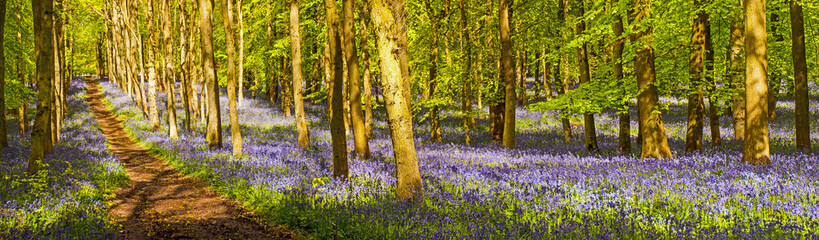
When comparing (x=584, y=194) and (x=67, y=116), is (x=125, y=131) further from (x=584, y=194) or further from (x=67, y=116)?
(x=584, y=194)

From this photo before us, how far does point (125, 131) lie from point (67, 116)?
8296 millimetres

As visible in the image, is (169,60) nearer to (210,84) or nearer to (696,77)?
(210,84)

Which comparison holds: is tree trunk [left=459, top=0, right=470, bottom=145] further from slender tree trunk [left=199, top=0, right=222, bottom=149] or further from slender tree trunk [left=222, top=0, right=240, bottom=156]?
slender tree trunk [left=199, top=0, right=222, bottom=149]

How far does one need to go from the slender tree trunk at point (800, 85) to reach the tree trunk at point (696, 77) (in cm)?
227

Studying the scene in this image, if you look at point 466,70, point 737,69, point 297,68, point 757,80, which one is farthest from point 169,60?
point 737,69

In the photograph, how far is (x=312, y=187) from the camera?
867 cm

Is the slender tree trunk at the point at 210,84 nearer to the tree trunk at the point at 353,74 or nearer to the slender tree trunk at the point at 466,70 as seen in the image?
the tree trunk at the point at 353,74

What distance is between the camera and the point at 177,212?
855cm

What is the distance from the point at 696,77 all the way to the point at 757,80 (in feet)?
9.64

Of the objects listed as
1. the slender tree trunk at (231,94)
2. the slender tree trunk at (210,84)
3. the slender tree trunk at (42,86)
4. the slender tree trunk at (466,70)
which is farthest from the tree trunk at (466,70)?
→ the slender tree trunk at (42,86)

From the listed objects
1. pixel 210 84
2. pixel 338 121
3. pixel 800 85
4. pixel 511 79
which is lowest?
pixel 338 121

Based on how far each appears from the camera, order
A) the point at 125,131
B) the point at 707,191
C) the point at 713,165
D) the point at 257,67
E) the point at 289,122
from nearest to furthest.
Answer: the point at 707,191 < the point at 713,165 < the point at 125,131 < the point at 289,122 < the point at 257,67

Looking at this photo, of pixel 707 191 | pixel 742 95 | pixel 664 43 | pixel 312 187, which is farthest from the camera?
pixel 742 95

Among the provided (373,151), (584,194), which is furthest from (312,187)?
(373,151)
